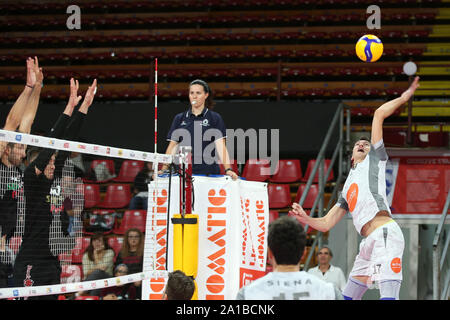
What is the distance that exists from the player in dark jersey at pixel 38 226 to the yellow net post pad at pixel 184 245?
104 centimetres

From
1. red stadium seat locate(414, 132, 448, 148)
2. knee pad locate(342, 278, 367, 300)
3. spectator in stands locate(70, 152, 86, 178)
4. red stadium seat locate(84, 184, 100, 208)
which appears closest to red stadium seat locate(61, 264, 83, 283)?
spectator in stands locate(70, 152, 86, 178)

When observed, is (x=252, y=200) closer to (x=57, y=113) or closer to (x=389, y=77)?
(x=57, y=113)

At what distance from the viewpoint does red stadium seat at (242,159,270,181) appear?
1177cm

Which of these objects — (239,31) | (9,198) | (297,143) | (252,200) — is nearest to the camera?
(9,198)

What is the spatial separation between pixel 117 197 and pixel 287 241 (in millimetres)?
8595

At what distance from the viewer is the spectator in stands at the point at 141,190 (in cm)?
1002

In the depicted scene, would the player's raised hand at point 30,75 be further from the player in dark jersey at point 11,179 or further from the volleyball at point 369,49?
the volleyball at point 369,49

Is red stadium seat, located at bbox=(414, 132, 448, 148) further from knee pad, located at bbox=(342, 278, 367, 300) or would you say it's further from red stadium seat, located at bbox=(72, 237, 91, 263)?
red stadium seat, located at bbox=(72, 237, 91, 263)

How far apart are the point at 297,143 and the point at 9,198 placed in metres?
6.91

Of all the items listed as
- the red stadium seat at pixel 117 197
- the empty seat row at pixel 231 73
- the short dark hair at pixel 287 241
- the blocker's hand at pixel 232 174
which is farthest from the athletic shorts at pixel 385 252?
the empty seat row at pixel 231 73

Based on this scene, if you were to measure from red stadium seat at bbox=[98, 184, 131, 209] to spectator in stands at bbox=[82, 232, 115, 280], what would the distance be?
370 cm

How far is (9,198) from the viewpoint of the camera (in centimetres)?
544

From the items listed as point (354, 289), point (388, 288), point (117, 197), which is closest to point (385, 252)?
point (388, 288)
